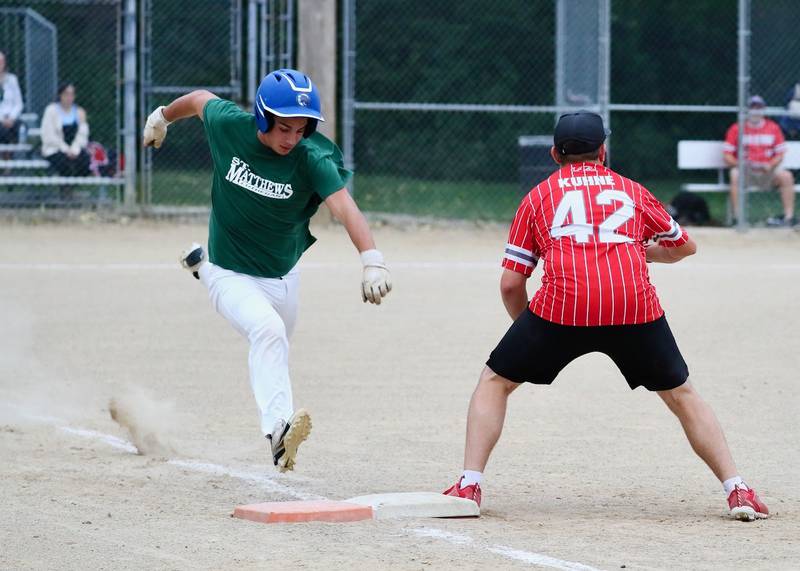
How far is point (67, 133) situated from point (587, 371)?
9305 millimetres

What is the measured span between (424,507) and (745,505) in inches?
53.1

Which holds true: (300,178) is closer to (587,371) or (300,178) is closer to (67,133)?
(587,371)

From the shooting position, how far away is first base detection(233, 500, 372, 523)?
19.0 feet

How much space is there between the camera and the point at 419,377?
32.3 ft

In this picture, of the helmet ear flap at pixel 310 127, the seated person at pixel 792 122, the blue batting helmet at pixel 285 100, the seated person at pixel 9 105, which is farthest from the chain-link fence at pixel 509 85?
the blue batting helmet at pixel 285 100

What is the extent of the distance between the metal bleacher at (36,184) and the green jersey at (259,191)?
10539mm

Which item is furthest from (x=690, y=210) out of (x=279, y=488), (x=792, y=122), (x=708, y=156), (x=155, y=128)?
(x=279, y=488)

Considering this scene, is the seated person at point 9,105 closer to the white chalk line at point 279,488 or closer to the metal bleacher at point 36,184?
the metal bleacher at point 36,184

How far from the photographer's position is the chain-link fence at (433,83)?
17.5m

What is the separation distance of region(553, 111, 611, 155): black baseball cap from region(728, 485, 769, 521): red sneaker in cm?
158

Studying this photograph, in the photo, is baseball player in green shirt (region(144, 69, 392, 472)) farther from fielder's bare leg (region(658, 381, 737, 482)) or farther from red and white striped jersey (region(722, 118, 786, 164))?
red and white striped jersey (region(722, 118, 786, 164))

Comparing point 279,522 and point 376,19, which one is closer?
point 279,522

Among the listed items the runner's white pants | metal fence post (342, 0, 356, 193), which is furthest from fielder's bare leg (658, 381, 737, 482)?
metal fence post (342, 0, 356, 193)

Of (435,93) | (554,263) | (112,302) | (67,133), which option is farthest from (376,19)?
(554,263)
